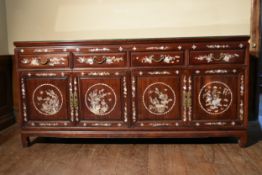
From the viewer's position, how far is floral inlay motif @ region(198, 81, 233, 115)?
2176 mm

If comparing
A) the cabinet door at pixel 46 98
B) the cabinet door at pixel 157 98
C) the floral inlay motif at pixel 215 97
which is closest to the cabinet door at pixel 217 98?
the floral inlay motif at pixel 215 97

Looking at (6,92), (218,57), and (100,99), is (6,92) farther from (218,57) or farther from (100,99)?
(218,57)

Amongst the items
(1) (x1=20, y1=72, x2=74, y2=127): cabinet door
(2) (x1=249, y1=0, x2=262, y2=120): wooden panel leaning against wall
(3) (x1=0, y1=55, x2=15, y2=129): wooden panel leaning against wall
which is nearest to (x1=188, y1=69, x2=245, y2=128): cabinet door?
(2) (x1=249, y1=0, x2=262, y2=120): wooden panel leaning against wall

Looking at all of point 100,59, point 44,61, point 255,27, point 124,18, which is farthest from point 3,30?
point 255,27

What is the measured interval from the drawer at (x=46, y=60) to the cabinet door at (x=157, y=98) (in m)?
0.54

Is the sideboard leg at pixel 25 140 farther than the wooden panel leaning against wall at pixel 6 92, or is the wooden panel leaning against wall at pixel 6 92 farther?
the wooden panel leaning against wall at pixel 6 92

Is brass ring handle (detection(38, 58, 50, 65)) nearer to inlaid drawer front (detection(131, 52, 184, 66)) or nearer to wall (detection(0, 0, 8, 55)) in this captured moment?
inlaid drawer front (detection(131, 52, 184, 66))

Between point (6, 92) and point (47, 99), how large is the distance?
95 centimetres

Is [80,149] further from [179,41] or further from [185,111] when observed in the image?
[179,41]

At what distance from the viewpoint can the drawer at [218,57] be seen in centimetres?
213

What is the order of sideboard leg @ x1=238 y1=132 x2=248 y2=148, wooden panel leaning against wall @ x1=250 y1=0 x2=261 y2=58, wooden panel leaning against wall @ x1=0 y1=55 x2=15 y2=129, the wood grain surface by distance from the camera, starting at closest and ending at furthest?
the wood grain surface, sideboard leg @ x1=238 y1=132 x2=248 y2=148, wooden panel leaning against wall @ x1=250 y1=0 x2=261 y2=58, wooden panel leaning against wall @ x1=0 y1=55 x2=15 y2=129

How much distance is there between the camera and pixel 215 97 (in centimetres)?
219

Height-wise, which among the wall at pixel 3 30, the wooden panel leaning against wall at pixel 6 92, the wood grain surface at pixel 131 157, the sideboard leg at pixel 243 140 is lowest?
the wood grain surface at pixel 131 157

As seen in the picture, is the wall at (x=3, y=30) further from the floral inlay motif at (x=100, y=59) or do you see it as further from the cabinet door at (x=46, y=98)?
the floral inlay motif at (x=100, y=59)
